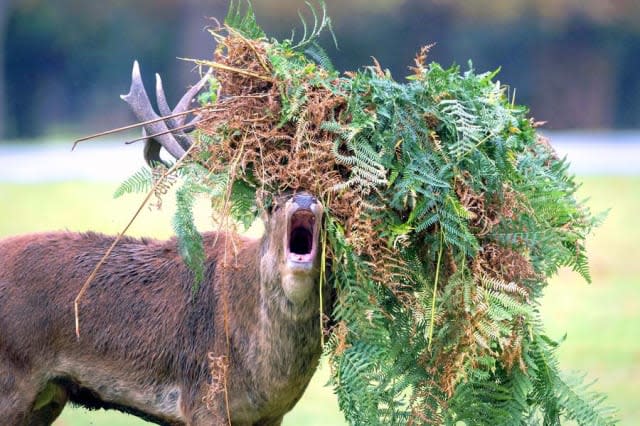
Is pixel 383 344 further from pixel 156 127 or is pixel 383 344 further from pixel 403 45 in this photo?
pixel 403 45

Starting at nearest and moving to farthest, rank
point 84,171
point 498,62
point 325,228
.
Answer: point 325,228, point 84,171, point 498,62

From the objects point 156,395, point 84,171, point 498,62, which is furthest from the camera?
point 498,62

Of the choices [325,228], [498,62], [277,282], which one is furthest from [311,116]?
[498,62]

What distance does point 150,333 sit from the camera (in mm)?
7039

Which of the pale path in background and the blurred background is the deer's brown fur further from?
the pale path in background

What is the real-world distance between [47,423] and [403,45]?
29219 millimetres

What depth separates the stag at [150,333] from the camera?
6.62 meters

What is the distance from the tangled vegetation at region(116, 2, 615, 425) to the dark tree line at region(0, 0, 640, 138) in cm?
2631

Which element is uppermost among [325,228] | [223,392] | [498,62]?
[498,62]

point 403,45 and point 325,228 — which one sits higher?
point 403,45

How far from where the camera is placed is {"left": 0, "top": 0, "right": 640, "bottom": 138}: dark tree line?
34.8 meters

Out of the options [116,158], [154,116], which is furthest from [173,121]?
[116,158]

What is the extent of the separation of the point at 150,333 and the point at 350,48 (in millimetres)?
29396

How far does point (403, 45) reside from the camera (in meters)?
35.4
